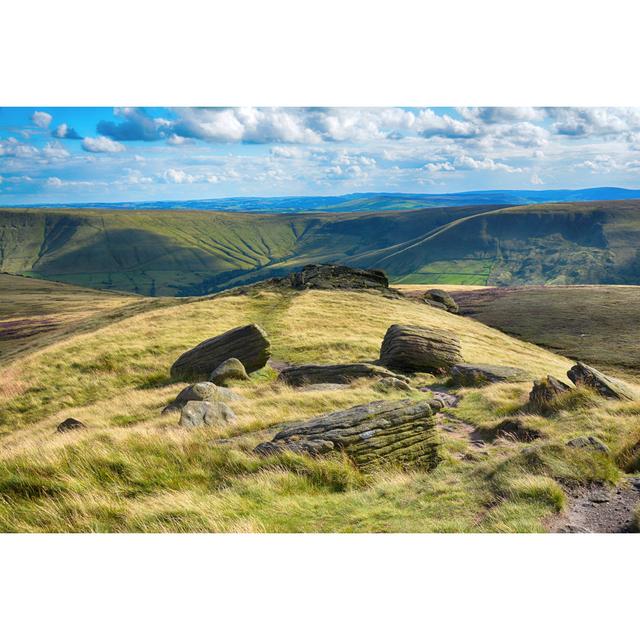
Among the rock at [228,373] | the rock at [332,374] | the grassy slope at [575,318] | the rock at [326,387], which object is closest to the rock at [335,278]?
the grassy slope at [575,318]

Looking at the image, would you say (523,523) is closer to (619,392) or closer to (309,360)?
(619,392)

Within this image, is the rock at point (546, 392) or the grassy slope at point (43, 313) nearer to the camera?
the rock at point (546, 392)

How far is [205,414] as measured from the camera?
17.7m

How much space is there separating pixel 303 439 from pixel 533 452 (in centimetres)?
555

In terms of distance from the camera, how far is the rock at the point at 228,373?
2798 cm

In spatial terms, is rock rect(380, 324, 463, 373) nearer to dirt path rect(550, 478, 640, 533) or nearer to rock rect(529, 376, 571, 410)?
rock rect(529, 376, 571, 410)

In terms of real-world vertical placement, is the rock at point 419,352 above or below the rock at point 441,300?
above

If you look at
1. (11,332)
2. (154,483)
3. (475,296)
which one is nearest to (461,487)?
(154,483)

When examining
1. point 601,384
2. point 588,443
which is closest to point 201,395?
point 588,443

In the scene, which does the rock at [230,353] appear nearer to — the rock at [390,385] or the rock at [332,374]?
the rock at [332,374]

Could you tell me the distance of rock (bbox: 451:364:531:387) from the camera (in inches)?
1011

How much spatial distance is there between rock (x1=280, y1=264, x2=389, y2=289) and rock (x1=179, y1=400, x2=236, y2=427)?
58188mm

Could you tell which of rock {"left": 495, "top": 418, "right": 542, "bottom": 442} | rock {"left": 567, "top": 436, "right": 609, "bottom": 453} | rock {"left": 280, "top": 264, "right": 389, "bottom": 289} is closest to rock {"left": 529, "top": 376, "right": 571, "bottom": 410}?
rock {"left": 495, "top": 418, "right": 542, "bottom": 442}

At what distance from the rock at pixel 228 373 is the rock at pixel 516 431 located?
51.9 ft
